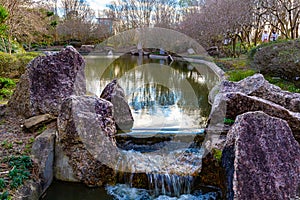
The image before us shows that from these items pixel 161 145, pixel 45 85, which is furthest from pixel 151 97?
pixel 45 85

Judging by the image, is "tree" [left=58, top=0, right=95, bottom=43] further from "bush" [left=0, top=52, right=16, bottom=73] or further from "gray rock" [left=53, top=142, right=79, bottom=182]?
"gray rock" [left=53, top=142, right=79, bottom=182]

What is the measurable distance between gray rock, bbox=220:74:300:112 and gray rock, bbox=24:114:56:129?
3.81 meters

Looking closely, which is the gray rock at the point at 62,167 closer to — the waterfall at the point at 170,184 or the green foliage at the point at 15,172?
the green foliage at the point at 15,172

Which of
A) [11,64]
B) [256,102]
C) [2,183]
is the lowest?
[2,183]

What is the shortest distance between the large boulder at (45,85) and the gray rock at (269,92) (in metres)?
3.57

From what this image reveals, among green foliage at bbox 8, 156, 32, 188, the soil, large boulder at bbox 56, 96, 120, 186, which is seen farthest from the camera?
large boulder at bbox 56, 96, 120, 186

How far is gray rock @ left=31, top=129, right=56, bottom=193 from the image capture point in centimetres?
364

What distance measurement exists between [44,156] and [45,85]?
1922 mm

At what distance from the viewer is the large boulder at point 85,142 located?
3750mm

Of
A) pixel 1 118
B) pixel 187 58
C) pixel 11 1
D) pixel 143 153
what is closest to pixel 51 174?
pixel 143 153

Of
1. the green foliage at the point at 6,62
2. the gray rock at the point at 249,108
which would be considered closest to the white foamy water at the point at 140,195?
the gray rock at the point at 249,108

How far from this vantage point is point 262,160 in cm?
273

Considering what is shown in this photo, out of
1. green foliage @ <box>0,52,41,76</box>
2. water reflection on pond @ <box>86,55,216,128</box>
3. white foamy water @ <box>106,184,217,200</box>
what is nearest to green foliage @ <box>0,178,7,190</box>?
white foamy water @ <box>106,184,217,200</box>

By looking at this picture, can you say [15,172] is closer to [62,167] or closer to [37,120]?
[62,167]
